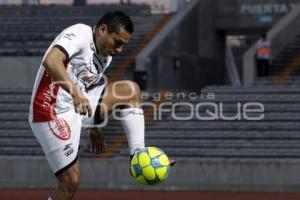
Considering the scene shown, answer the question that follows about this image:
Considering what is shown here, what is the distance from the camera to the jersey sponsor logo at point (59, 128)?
739 centimetres

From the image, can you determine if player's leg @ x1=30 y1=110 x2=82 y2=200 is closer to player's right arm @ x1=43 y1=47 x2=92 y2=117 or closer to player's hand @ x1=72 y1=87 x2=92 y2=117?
player's right arm @ x1=43 y1=47 x2=92 y2=117

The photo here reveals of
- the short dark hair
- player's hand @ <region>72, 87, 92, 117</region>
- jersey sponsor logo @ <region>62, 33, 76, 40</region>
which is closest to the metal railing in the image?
the short dark hair

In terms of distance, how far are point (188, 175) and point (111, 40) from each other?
8.32 meters

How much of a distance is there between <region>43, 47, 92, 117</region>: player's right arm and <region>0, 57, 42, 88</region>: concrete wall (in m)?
15.7

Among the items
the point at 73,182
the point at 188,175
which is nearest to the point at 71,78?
the point at 73,182

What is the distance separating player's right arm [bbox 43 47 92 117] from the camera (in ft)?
20.4

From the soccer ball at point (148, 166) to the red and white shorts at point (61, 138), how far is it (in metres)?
0.56

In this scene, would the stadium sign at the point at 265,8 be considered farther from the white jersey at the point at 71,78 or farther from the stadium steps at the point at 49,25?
the white jersey at the point at 71,78

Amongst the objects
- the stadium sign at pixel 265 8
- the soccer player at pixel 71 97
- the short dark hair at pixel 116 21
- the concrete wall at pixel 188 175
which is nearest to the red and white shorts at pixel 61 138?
the soccer player at pixel 71 97

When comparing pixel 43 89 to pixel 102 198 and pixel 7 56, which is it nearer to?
pixel 102 198

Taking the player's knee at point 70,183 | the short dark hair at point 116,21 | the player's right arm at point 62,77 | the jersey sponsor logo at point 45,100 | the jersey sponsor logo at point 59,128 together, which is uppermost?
the short dark hair at point 116,21

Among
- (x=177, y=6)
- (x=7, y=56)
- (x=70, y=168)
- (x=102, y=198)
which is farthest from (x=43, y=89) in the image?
(x=177, y=6)

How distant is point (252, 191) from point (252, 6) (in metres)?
14.3

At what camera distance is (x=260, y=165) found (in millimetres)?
14867
